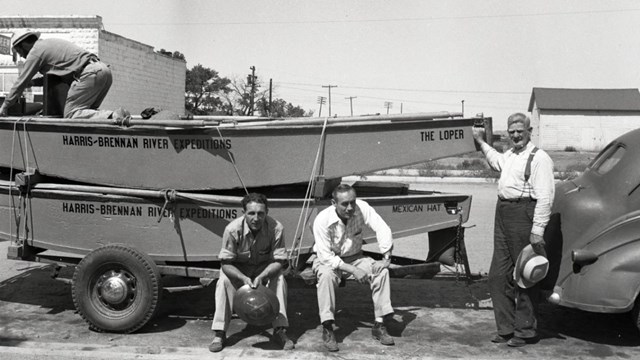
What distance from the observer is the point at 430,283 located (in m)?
7.47

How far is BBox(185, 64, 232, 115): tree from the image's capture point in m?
61.7

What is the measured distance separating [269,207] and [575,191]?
2.92 m

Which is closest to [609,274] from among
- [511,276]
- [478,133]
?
[511,276]

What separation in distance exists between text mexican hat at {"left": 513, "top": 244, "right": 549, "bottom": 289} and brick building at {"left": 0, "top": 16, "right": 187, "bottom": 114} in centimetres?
1253

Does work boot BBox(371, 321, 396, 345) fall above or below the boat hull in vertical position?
below

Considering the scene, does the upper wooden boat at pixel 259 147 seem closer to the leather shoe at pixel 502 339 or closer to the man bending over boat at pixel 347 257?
the man bending over boat at pixel 347 257

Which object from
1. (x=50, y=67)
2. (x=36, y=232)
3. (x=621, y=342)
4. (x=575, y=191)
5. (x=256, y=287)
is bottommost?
(x=621, y=342)

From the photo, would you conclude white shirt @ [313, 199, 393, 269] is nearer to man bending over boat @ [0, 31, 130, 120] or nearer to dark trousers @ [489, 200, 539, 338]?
dark trousers @ [489, 200, 539, 338]

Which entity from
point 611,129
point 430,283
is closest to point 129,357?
point 430,283

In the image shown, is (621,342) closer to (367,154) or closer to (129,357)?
(367,154)

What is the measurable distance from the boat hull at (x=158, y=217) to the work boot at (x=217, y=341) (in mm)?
817

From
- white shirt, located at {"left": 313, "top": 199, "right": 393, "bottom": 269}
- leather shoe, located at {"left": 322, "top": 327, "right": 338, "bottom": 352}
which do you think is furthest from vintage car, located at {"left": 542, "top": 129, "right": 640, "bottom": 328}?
leather shoe, located at {"left": 322, "top": 327, "right": 338, "bottom": 352}

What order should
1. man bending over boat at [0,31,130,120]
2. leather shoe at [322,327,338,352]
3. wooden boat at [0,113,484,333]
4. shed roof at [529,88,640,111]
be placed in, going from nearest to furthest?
leather shoe at [322,327,338,352] → wooden boat at [0,113,484,333] → man bending over boat at [0,31,130,120] → shed roof at [529,88,640,111]

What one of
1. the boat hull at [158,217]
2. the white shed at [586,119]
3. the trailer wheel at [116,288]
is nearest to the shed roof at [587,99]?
the white shed at [586,119]
